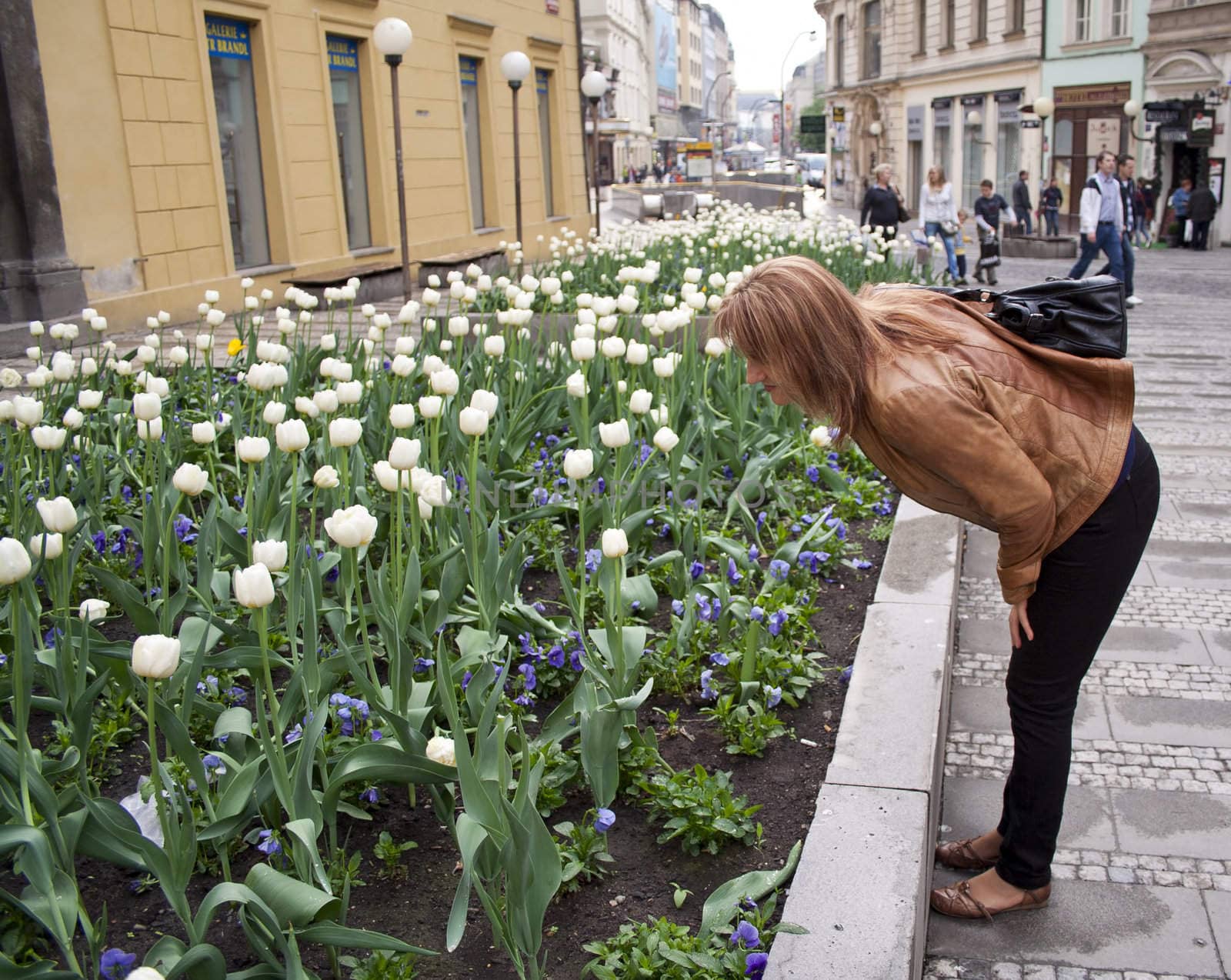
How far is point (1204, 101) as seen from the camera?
2409 cm

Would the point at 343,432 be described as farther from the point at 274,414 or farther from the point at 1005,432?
the point at 1005,432

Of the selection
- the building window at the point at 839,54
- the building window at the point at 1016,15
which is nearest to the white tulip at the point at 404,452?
the building window at the point at 1016,15

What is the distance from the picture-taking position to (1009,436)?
2.25 metres

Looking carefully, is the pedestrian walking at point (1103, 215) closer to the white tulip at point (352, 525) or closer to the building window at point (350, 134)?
the building window at point (350, 134)

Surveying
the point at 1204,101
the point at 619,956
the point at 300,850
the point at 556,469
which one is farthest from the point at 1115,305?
the point at 1204,101

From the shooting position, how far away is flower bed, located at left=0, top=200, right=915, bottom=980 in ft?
6.71

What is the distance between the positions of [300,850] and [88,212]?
930 centimetres

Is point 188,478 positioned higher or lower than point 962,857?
higher

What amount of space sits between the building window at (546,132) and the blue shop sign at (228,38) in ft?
28.1

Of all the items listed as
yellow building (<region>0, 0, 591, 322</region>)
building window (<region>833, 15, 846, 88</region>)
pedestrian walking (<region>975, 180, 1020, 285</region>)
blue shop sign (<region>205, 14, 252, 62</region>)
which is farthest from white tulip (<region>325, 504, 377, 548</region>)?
building window (<region>833, 15, 846, 88</region>)

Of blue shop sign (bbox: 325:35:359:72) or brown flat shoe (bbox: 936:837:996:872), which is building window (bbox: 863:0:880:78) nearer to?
blue shop sign (bbox: 325:35:359:72)

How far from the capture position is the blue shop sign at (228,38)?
38.8 ft

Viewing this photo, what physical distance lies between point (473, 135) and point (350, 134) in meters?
3.86

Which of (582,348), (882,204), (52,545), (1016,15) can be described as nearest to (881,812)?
(52,545)
